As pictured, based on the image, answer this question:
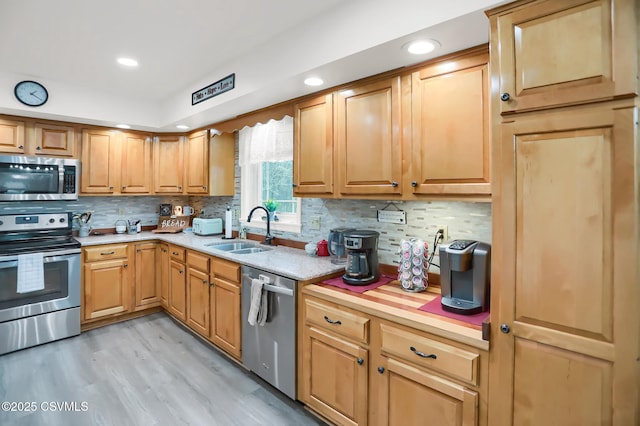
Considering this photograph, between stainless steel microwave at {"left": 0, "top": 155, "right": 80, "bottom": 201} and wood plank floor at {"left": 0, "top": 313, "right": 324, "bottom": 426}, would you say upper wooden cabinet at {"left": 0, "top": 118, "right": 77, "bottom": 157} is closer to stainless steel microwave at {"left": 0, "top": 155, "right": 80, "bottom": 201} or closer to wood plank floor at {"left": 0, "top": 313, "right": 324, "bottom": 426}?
stainless steel microwave at {"left": 0, "top": 155, "right": 80, "bottom": 201}

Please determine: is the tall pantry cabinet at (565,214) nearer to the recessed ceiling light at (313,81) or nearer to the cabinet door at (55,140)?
the recessed ceiling light at (313,81)

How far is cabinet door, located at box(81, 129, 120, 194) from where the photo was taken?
3562 mm

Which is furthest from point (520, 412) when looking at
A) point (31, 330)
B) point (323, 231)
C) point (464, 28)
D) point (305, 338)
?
point (31, 330)

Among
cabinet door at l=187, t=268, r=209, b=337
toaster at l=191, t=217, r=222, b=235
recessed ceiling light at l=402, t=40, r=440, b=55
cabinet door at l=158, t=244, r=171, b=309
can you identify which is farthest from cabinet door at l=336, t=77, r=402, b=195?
cabinet door at l=158, t=244, r=171, b=309

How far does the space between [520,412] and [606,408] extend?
0.87 ft

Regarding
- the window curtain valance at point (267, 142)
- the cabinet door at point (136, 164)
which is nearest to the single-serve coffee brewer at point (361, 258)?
Answer: the window curtain valance at point (267, 142)

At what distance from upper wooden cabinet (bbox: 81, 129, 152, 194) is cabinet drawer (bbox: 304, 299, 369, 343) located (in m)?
3.03

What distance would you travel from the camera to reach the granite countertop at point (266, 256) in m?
2.14

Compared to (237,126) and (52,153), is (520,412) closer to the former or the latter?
(237,126)

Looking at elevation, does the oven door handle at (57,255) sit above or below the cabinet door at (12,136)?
below

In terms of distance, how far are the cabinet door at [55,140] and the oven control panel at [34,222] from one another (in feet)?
2.15

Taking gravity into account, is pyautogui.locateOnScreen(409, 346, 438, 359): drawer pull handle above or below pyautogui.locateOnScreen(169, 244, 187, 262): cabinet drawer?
below

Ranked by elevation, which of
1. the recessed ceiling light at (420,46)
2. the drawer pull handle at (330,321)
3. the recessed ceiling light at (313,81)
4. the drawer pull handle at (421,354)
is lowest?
the drawer pull handle at (421,354)

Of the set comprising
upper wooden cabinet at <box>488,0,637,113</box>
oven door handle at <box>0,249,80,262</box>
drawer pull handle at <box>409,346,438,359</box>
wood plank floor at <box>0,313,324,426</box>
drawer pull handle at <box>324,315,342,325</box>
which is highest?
upper wooden cabinet at <box>488,0,637,113</box>
